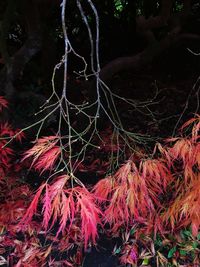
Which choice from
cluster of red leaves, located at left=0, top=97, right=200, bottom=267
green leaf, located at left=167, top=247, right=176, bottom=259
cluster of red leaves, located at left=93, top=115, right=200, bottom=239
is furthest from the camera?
green leaf, located at left=167, top=247, right=176, bottom=259

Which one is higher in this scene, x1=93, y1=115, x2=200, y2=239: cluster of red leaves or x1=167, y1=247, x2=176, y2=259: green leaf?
x1=93, y1=115, x2=200, y2=239: cluster of red leaves

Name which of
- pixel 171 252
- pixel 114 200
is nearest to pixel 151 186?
pixel 114 200

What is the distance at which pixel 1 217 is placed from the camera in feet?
8.41

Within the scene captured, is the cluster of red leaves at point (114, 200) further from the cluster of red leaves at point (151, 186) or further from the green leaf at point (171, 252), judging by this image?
the green leaf at point (171, 252)

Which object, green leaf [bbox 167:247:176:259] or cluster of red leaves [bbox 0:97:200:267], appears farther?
green leaf [bbox 167:247:176:259]

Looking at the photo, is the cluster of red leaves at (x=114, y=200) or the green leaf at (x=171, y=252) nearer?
the cluster of red leaves at (x=114, y=200)

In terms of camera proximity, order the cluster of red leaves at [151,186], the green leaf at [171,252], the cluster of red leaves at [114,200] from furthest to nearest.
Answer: the green leaf at [171,252] → the cluster of red leaves at [151,186] → the cluster of red leaves at [114,200]

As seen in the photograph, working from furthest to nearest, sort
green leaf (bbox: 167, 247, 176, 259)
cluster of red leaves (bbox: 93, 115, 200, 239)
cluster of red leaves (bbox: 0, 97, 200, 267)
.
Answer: green leaf (bbox: 167, 247, 176, 259)
cluster of red leaves (bbox: 93, 115, 200, 239)
cluster of red leaves (bbox: 0, 97, 200, 267)

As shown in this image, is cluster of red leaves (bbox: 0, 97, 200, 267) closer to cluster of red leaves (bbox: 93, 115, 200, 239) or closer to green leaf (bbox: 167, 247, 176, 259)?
cluster of red leaves (bbox: 93, 115, 200, 239)

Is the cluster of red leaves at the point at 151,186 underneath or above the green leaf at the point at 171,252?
above

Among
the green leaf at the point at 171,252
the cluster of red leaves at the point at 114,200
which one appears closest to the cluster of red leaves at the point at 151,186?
the cluster of red leaves at the point at 114,200

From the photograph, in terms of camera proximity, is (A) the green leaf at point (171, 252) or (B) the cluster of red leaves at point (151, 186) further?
(A) the green leaf at point (171, 252)

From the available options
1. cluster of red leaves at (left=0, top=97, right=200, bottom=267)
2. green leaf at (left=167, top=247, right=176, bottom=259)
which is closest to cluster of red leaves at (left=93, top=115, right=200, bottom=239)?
cluster of red leaves at (left=0, top=97, right=200, bottom=267)

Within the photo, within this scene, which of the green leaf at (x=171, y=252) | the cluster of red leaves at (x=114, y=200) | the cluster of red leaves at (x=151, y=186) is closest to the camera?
the cluster of red leaves at (x=114, y=200)
